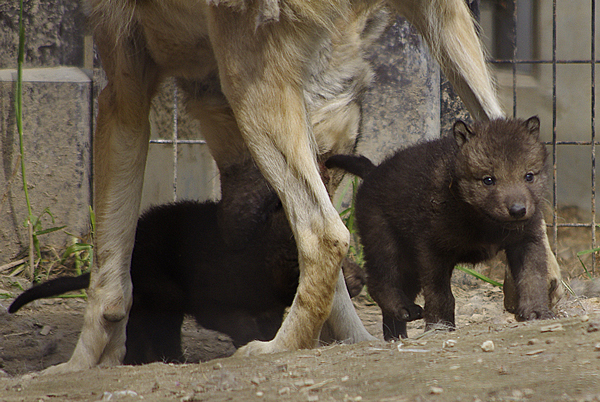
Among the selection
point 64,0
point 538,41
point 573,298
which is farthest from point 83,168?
point 538,41

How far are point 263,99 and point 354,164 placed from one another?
3.30 feet

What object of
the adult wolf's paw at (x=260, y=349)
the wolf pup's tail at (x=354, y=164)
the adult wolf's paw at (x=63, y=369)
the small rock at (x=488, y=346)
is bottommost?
the adult wolf's paw at (x=63, y=369)

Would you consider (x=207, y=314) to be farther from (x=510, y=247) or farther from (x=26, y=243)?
(x=26, y=243)

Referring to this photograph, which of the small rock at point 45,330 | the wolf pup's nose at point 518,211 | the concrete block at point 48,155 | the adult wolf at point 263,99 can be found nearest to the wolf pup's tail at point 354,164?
the adult wolf at point 263,99

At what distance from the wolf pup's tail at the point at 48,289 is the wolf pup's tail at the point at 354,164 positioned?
5.09ft

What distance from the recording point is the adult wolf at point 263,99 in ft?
8.73

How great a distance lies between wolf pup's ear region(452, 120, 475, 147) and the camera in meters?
2.81

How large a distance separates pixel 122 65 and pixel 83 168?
1.93 metres

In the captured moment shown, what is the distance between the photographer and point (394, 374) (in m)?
1.97

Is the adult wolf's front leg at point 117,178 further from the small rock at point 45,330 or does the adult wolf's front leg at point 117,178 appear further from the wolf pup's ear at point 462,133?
the wolf pup's ear at point 462,133

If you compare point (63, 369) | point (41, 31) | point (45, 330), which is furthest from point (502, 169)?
point (41, 31)

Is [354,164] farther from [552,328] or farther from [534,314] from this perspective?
[552,328]

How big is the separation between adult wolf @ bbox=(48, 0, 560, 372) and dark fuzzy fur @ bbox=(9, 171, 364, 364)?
30 cm

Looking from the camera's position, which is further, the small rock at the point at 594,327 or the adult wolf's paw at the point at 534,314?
the adult wolf's paw at the point at 534,314
